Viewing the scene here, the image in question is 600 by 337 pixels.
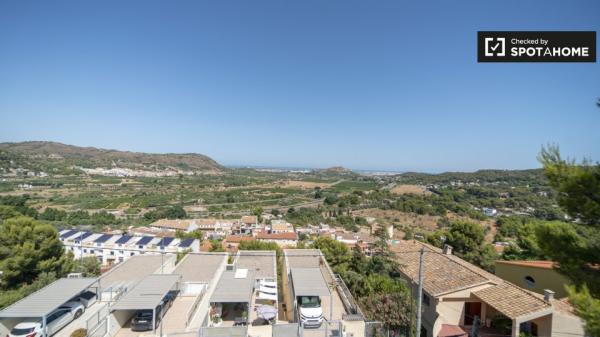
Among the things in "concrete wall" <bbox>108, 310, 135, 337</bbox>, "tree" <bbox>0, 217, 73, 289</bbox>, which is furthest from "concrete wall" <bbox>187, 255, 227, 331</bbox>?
"tree" <bbox>0, 217, 73, 289</bbox>

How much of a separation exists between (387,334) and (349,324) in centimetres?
133

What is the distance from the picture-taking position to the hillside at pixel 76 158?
11075 centimetres

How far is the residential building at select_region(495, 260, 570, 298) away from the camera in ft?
37.8

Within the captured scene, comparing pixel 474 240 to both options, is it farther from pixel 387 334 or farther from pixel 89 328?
pixel 89 328

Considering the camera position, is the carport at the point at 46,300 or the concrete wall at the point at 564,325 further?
the carport at the point at 46,300

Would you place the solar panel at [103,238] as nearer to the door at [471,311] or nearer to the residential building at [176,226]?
the residential building at [176,226]

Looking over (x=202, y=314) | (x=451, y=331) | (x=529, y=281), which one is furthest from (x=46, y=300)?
(x=529, y=281)

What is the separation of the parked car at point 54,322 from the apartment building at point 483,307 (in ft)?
45.7

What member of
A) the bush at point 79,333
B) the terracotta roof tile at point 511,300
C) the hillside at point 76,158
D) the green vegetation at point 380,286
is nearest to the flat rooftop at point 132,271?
the bush at point 79,333

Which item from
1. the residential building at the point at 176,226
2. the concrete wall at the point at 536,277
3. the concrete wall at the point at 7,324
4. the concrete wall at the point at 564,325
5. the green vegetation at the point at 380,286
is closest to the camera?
the concrete wall at the point at 564,325

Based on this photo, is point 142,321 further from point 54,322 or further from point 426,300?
point 426,300

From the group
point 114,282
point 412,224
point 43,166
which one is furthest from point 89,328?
point 43,166

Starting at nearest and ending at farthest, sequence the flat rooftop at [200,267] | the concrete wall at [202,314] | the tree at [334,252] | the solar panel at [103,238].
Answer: the concrete wall at [202,314] → the flat rooftop at [200,267] → the tree at [334,252] → the solar panel at [103,238]

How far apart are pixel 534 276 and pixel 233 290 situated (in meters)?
13.5
